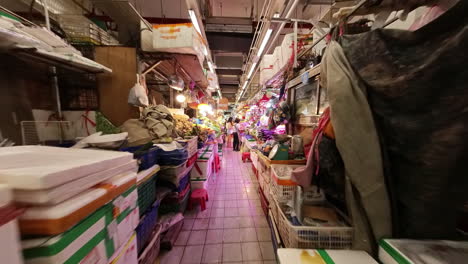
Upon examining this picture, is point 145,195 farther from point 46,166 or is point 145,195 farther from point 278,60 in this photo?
point 278,60

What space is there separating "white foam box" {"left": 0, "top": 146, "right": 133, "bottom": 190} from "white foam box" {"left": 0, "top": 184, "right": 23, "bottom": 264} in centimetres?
9

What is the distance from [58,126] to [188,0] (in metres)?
2.71

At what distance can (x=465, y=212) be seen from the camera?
3.07ft

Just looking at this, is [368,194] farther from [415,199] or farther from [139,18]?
[139,18]

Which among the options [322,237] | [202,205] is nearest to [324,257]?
[322,237]

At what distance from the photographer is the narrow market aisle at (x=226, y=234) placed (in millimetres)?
1805

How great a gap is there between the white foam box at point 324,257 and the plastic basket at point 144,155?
1456mm

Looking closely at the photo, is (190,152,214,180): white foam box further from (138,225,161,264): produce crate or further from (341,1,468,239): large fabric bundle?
(341,1,468,239): large fabric bundle

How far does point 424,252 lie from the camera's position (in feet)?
2.55

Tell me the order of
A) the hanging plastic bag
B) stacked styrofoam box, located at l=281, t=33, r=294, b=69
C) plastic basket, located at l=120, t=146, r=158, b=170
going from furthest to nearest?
1. stacked styrofoam box, located at l=281, t=33, r=294, b=69
2. the hanging plastic bag
3. plastic basket, located at l=120, t=146, r=158, b=170

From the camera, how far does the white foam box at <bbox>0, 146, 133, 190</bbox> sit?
49cm

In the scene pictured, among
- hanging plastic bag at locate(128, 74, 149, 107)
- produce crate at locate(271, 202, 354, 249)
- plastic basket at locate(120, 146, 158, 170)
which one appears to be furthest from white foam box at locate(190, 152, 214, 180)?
produce crate at locate(271, 202, 354, 249)

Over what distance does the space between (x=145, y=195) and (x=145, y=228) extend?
0.33 meters

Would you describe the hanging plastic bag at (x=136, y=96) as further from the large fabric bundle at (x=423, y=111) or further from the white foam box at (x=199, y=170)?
the large fabric bundle at (x=423, y=111)
